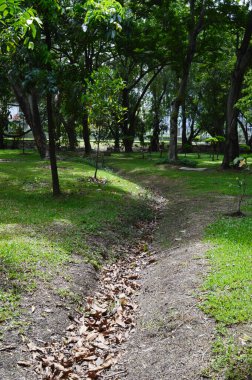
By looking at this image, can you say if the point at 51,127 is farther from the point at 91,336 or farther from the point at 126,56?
the point at 126,56

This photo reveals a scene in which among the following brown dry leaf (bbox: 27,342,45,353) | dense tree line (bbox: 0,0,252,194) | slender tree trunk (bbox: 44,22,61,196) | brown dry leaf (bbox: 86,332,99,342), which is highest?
dense tree line (bbox: 0,0,252,194)

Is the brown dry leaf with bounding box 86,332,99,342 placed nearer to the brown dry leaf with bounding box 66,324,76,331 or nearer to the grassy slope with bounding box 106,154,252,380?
the brown dry leaf with bounding box 66,324,76,331

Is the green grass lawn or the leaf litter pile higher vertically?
the green grass lawn

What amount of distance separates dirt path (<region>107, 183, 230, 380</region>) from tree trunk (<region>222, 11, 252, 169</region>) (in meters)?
13.3

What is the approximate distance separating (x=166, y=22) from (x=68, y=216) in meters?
17.6

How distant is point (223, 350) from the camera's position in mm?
4621

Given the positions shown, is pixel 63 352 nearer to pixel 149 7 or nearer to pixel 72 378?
pixel 72 378

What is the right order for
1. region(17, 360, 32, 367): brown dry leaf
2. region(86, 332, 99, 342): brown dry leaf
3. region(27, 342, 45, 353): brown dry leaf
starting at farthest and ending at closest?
region(86, 332, 99, 342): brown dry leaf < region(27, 342, 45, 353): brown dry leaf < region(17, 360, 32, 367): brown dry leaf

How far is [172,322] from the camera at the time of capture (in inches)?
217

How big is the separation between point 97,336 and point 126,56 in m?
26.8

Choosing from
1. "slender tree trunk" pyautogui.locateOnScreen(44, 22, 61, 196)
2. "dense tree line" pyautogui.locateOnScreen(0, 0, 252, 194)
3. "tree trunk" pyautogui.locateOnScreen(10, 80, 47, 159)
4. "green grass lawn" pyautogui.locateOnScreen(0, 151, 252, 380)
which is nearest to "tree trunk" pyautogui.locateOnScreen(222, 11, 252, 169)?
"dense tree line" pyautogui.locateOnScreen(0, 0, 252, 194)

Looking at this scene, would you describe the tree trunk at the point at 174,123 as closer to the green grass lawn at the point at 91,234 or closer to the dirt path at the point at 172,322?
the green grass lawn at the point at 91,234

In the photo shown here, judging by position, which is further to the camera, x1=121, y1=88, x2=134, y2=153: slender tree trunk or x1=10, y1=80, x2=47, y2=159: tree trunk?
x1=121, y1=88, x2=134, y2=153: slender tree trunk

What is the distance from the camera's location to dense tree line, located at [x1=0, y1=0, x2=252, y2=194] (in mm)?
8875
